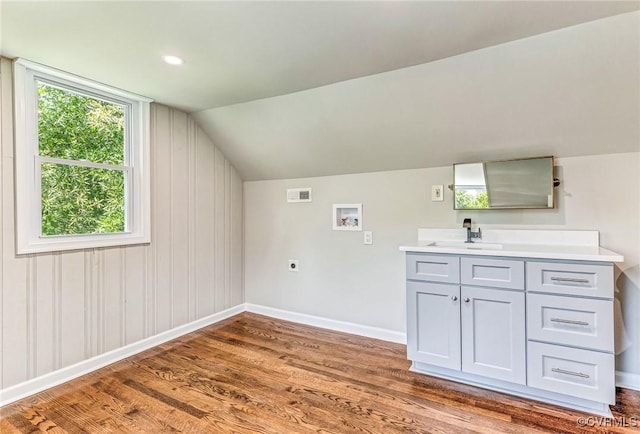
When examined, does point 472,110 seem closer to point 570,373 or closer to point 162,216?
point 570,373

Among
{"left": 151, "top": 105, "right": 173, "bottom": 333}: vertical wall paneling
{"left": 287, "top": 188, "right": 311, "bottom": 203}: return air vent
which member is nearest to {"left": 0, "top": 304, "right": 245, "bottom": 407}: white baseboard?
{"left": 151, "top": 105, "right": 173, "bottom": 333}: vertical wall paneling

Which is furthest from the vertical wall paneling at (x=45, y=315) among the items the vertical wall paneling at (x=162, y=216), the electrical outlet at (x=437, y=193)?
the electrical outlet at (x=437, y=193)

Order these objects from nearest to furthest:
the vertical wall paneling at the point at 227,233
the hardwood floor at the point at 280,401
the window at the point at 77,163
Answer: the hardwood floor at the point at 280,401 < the window at the point at 77,163 < the vertical wall paneling at the point at 227,233

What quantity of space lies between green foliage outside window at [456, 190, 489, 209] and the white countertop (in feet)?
0.71

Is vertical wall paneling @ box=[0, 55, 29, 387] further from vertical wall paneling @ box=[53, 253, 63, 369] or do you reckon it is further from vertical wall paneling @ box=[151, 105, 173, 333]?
vertical wall paneling @ box=[151, 105, 173, 333]

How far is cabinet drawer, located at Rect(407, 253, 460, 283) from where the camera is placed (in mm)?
2283

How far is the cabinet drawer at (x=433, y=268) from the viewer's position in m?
2.28

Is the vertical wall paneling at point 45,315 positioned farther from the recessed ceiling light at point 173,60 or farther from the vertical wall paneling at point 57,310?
the recessed ceiling light at point 173,60

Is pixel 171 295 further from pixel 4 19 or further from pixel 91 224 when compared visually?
pixel 4 19

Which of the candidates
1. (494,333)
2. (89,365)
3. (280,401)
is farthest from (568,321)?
(89,365)

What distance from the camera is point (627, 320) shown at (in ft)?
7.31

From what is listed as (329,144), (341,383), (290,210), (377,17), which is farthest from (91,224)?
(377,17)

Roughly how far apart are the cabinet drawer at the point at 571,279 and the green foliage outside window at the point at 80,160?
3.21 m

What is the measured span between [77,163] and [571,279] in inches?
138
